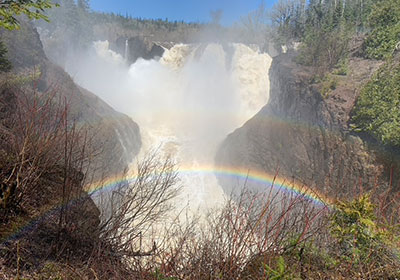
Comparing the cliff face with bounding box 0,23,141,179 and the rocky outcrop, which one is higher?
the rocky outcrop

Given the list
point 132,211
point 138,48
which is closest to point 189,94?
point 138,48

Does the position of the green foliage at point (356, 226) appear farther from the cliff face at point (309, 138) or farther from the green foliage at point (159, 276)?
the cliff face at point (309, 138)

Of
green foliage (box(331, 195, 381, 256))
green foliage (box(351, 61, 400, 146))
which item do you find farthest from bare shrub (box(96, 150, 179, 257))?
green foliage (box(351, 61, 400, 146))

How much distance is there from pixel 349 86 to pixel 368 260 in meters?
13.3

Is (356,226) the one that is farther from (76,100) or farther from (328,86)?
(76,100)

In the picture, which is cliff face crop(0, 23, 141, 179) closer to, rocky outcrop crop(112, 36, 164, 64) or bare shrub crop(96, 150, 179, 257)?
bare shrub crop(96, 150, 179, 257)

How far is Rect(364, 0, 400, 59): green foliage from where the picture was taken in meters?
15.2

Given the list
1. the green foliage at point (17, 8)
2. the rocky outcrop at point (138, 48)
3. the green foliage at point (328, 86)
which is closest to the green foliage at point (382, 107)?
the green foliage at point (328, 86)

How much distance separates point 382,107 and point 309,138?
4420 millimetres

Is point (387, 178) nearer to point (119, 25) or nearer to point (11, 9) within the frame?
point (11, 9)

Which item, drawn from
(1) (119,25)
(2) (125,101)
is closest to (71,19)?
(2) (125,101)

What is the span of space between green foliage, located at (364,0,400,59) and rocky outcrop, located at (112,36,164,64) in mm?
38439

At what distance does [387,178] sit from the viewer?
10.5 metres

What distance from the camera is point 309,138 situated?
1541 centimetres
